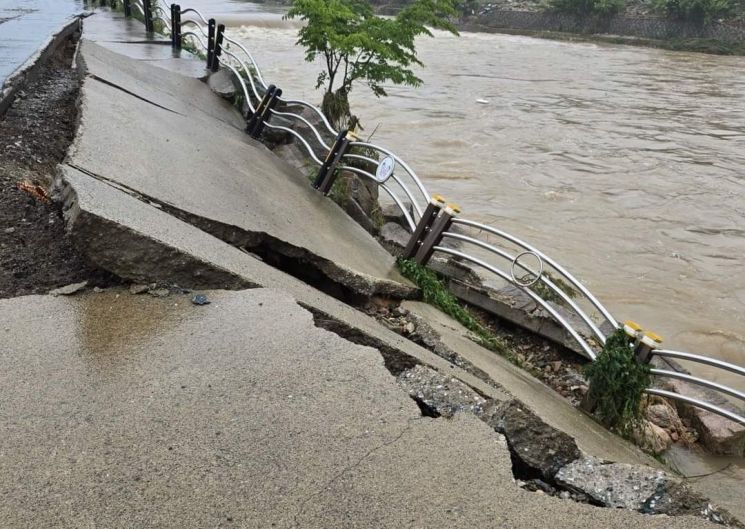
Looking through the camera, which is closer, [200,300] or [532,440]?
[532,440]

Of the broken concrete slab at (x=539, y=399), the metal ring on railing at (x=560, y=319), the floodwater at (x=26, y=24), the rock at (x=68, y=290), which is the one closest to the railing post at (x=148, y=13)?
the floodwater at (x=26, y=24)

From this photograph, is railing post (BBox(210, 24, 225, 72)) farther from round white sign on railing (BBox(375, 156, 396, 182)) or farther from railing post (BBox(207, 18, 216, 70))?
round white sign on railing (BBox(375, 156, 396, 182))

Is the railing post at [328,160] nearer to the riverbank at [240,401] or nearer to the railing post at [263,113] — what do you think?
the railing post at [263,113]

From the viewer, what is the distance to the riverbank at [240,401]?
2.14m

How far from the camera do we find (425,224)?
17.9 ft

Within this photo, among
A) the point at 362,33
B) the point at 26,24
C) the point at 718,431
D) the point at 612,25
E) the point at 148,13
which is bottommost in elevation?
the point at 26,24

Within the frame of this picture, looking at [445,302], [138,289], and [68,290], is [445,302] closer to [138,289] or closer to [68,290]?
[138,289]

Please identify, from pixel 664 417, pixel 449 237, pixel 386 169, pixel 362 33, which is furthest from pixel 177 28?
pixel 664 417

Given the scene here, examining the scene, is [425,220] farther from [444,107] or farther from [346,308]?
[444,107]

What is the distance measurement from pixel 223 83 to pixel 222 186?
5.07 meters

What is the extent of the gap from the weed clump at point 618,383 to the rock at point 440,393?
138cm

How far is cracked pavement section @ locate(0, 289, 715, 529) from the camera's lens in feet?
6.81

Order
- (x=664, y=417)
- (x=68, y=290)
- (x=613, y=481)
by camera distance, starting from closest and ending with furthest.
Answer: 1. (x=613, y=481)
2. (x=68, y=290)
3. (x=664, y=417)

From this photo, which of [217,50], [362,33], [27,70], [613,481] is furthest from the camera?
[217,50]
